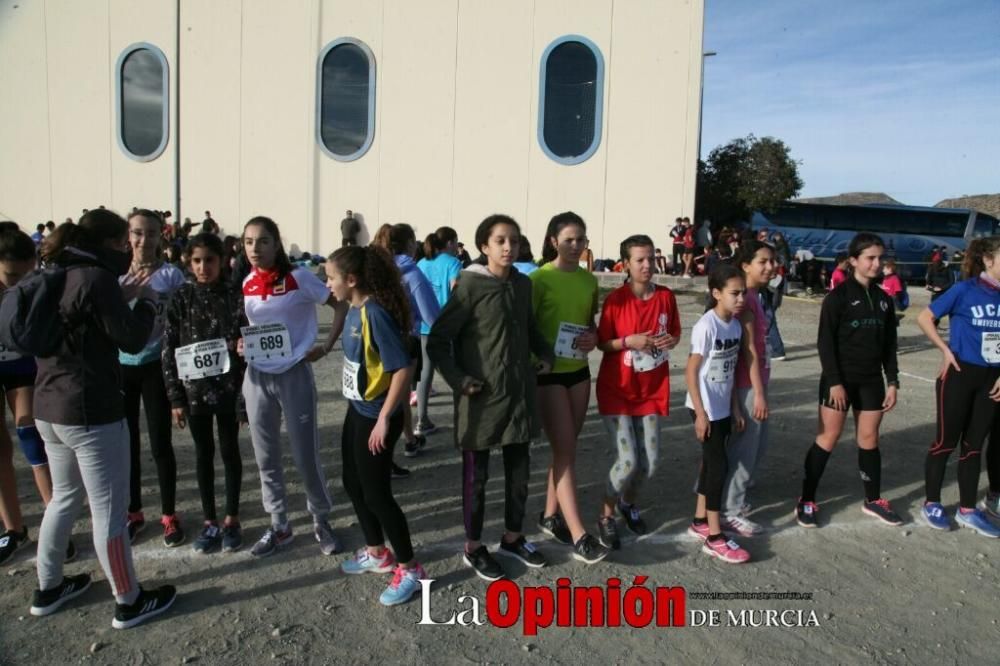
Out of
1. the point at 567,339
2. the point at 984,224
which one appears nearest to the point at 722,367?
the point at 567,339

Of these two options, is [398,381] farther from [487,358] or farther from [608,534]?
[608,534]

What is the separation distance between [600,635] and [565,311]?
5.08 feet

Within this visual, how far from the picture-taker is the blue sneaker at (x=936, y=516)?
4.06 meters

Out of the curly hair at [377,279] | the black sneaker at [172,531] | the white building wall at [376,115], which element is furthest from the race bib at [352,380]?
the white building wall at [376,115]

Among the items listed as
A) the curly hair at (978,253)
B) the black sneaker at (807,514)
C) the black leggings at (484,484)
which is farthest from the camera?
the black sneaker at (807,514)

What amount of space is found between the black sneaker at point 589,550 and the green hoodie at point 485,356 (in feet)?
2.16

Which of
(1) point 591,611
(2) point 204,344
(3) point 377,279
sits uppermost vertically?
(3) point 377,279

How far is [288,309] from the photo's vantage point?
11.7 feet

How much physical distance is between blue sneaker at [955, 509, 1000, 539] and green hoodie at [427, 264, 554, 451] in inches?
109

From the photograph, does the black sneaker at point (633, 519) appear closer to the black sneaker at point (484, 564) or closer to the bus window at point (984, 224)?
the black sneaker at point (484, 564)

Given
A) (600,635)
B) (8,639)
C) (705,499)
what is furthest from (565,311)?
(8,639)

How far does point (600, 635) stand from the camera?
9.84 feet

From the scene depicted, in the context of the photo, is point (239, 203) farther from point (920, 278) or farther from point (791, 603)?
point (920, 278)

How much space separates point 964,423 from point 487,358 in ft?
9.51
